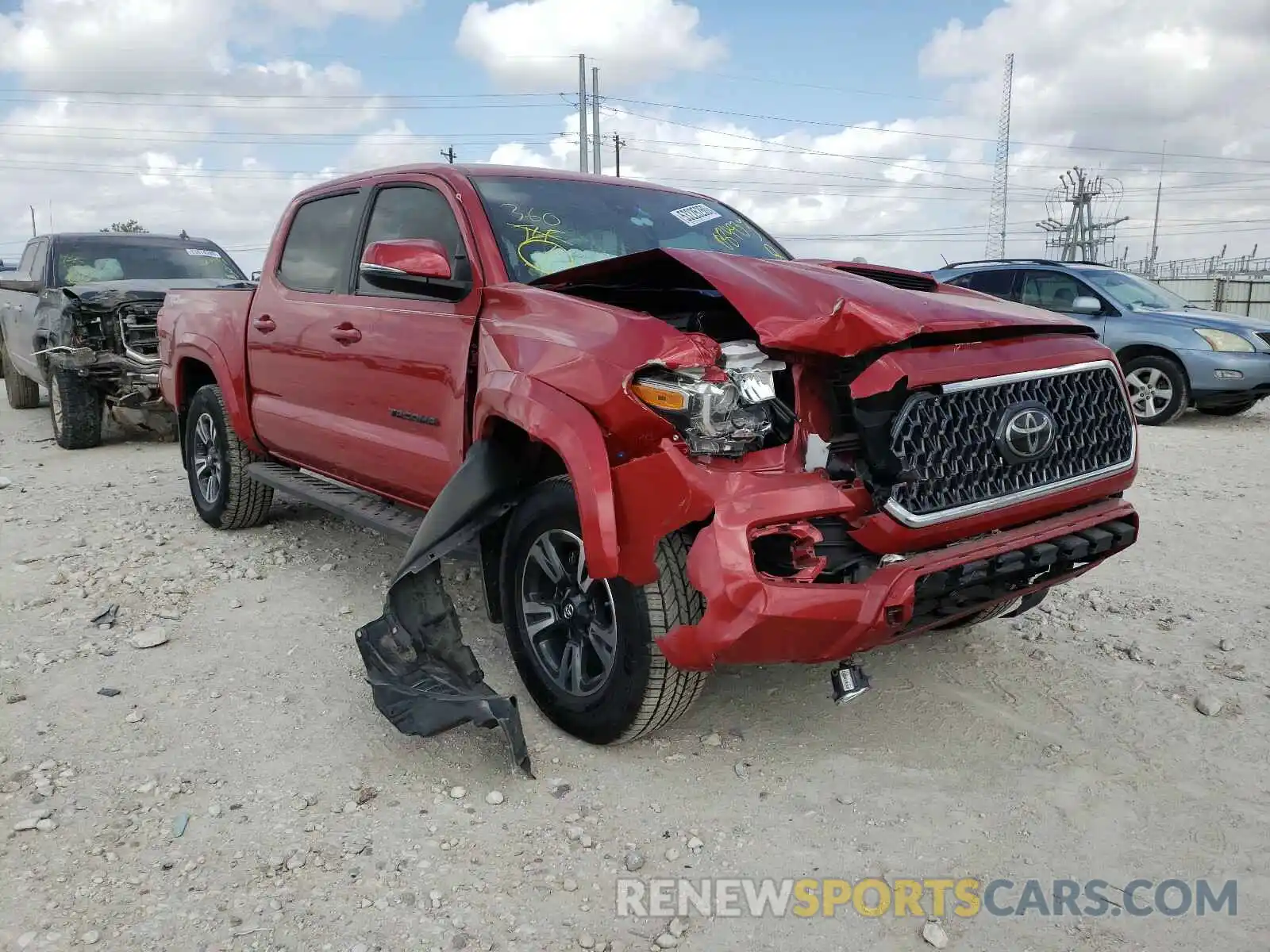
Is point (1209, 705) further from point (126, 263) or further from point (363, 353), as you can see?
point (126, 263)

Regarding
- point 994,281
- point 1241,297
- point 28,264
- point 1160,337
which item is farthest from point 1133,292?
point 1241,297

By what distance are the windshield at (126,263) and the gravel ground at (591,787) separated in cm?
541

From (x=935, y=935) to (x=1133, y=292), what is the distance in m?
9.37

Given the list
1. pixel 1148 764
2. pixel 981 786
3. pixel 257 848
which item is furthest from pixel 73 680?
pixel 1148 764

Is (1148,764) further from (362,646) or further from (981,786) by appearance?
(362,646)

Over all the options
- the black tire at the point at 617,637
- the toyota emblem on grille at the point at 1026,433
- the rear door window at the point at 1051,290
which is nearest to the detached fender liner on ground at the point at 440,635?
the black tire at the point at 617,637

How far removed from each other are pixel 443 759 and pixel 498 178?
2.19 metres

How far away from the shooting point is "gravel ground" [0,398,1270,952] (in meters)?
2.31

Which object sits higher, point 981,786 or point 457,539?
point 457,539

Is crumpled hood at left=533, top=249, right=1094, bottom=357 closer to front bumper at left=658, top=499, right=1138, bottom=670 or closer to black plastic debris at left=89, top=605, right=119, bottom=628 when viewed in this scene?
front bumper at left=658, top=499, right=1138, bottom=670

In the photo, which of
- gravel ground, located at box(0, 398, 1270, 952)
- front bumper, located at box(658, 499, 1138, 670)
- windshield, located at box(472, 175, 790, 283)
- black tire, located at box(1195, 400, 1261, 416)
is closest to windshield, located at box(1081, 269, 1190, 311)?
black tire, located at box(1195, 400, 1261, 416)

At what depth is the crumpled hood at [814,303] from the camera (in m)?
2.45

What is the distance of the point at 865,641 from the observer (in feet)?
8.20

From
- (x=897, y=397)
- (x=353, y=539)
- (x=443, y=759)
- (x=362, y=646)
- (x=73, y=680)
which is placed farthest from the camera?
(x=353, y=539)
